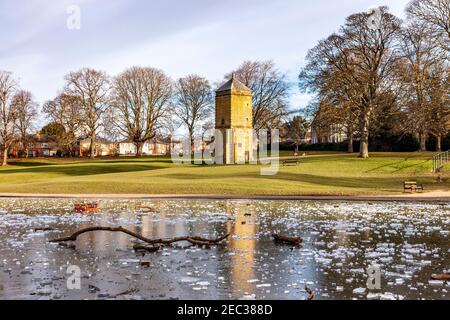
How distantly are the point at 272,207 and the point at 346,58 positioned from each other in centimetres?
3372

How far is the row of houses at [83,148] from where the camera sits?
90625 millimetres

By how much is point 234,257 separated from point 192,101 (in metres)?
72.3

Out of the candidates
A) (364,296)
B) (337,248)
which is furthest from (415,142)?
(364,296)

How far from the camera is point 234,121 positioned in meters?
62.5

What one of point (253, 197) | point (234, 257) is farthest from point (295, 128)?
point (234, 257)

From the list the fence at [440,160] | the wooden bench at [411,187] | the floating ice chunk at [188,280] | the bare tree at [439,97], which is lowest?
the wooden bench at [411,187]

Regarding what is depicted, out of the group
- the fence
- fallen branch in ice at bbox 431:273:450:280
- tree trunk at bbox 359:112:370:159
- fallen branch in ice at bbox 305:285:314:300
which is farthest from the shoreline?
tree trunk at bbox 359:112:370:159

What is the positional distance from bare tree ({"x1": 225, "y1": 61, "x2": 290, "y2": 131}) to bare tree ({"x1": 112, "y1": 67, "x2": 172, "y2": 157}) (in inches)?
587

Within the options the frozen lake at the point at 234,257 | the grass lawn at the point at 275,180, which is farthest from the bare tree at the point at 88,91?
the frozen lake at the point at 234,257

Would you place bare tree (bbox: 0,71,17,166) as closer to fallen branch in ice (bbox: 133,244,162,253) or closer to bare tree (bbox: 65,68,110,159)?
bare tree (bbox: 65,68,110,159)

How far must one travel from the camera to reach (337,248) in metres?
11.6

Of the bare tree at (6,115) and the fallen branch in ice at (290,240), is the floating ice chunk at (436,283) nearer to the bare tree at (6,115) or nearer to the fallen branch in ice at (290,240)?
the fallen branch in ice at (290,240)

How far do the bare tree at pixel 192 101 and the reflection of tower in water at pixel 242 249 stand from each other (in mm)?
62078

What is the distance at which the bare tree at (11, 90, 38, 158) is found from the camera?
72812 millimetres
